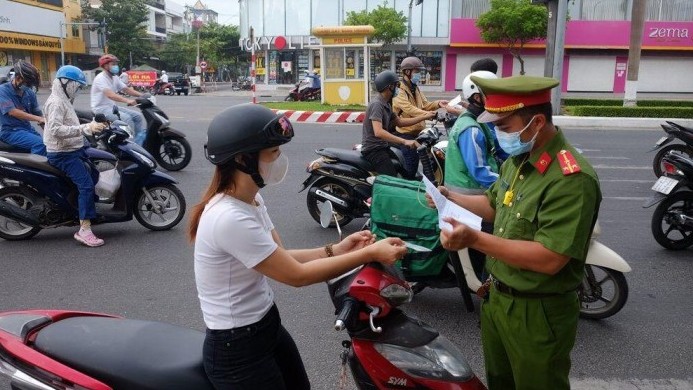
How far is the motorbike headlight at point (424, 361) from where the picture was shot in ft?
6.73

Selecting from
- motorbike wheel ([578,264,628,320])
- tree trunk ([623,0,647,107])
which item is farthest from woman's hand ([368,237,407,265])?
tree trunk ([623,0,647,107])

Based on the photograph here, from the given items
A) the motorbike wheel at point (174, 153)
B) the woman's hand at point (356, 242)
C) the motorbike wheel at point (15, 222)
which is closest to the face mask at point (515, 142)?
the woman's hand at point (356, 242)

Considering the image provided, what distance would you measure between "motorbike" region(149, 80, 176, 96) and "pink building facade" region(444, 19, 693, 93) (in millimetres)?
18222

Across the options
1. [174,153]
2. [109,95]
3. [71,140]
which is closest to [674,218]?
[71,140]

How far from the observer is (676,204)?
5906mm

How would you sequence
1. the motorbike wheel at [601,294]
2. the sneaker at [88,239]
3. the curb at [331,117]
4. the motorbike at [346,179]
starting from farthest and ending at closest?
the curb at [331,117] → the motorbike at [346,179] → the sneaker at [88,239] → the motorbike wheel at [601,294]

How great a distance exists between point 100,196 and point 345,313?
4956 mm

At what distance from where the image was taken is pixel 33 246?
588 centimetres

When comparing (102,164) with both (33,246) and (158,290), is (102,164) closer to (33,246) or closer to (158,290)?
(33,246)

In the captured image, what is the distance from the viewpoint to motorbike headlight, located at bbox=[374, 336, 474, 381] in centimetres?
205

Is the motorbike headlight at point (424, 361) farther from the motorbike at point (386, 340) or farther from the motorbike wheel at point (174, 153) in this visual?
the motorbike wheel at point (174, 153)

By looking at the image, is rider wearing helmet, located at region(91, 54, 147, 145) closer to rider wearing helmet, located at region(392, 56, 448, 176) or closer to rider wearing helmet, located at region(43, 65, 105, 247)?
rider wearing helmet, located at region(43, 65, 105, 247)

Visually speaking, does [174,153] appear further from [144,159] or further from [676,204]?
[676,204]

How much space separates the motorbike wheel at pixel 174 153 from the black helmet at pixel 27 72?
3.19 m
